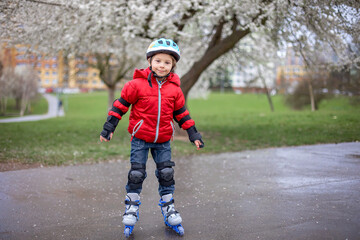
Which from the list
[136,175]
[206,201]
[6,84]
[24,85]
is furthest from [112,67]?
[136,175]

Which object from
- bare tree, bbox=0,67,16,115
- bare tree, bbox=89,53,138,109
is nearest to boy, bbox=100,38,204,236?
bare tree, bbox=89,53,138,109

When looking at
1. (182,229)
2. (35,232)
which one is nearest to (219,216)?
(182,229)

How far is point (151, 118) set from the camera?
141 inches

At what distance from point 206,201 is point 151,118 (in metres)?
1.47

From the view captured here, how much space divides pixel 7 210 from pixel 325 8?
712 cm

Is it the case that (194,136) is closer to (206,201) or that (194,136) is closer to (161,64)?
(161,64)

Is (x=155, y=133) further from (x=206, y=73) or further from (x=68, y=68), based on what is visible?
(x=68, y=68)

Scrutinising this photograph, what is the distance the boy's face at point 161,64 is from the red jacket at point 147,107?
0.29 ft

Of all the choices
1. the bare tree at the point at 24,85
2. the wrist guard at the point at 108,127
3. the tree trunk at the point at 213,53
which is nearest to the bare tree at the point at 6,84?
the bare tree at the point at 24,85

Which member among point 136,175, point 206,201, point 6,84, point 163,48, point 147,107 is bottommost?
point 206,201

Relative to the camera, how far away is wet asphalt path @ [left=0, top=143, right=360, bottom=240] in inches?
137

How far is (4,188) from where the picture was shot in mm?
5078

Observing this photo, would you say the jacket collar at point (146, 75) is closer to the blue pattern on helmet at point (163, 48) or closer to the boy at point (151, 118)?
the boy at point (151, 118)

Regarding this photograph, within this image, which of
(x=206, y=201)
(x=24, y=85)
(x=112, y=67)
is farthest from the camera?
(x=24, y=85)
